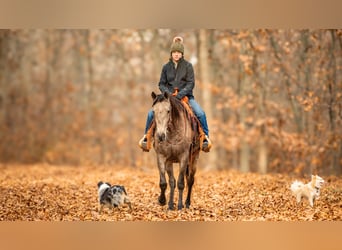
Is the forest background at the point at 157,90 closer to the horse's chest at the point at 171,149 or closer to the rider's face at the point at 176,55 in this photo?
the rider's face at the point at 176,55

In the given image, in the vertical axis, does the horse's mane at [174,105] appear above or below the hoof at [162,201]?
above

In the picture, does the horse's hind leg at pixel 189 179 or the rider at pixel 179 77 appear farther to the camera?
the horse's hind leg at pixel 189 179

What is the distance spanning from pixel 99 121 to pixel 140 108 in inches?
59.7

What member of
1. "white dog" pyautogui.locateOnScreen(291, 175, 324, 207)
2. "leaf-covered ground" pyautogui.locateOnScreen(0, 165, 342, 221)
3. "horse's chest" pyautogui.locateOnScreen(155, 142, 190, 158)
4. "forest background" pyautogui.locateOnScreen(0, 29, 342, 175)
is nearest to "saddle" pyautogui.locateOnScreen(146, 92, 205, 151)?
"horse's chest" pyautogui.locateOnScreen(155, 142, 190, 158)

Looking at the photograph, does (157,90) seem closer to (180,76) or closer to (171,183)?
(180,76)

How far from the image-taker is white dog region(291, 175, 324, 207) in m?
7.96

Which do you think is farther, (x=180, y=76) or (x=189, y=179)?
(x=189, y=179)

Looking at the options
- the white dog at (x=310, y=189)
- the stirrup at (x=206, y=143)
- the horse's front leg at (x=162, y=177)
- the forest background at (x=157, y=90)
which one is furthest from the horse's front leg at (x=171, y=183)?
the forest background at (x=157, y=90)

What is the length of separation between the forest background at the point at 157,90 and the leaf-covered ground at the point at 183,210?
70.4 inches

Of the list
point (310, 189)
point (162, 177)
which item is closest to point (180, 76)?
point (162, 177)

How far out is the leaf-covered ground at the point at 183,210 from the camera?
773 cm

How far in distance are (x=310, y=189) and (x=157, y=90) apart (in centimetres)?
745

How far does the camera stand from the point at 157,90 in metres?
14.8
